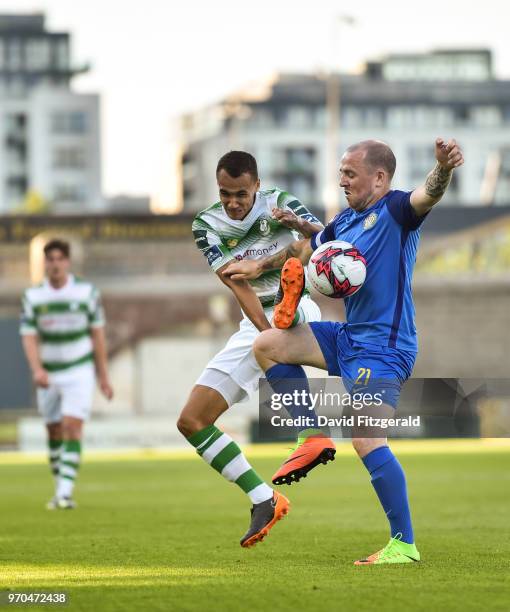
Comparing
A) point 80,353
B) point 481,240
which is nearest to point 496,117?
point 481,240

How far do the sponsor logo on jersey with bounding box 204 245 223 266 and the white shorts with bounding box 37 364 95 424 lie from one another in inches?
A: 226

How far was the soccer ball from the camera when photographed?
8.25m

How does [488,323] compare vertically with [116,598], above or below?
below

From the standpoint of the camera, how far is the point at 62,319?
14.9m

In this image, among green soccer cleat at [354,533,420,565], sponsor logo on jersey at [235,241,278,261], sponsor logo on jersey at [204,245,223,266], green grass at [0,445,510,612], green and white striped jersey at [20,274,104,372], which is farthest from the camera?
green and white striped jersey at [20,274,104,372]

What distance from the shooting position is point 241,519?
12.8 meters

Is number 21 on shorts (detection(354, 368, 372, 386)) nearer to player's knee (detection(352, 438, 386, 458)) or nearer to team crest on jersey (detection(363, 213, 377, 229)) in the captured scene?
Answer: player's knee (detection(352, 438, 386, 458))

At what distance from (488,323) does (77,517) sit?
51.8 metres

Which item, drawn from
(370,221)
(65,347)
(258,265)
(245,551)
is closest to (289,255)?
(258,265)

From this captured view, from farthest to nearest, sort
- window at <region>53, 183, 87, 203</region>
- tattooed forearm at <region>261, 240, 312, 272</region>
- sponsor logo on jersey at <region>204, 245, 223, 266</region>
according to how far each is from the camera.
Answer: window at <region>53, 183, 87, 203</region>
sponsor logo on jersey at <region>204, 245, 223, 266</region>
tattooed forearm at <region>261, 240, 312, 272</region>

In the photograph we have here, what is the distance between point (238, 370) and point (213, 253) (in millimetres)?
677

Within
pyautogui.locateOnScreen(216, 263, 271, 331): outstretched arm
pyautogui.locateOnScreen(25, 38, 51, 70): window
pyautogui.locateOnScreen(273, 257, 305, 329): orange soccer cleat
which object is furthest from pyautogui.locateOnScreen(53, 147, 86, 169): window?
pyautogui.locateOnScreen(273, 257, 305, 329): orange soccer cleat

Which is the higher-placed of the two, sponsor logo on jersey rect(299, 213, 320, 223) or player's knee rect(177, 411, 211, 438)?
sponsor logo on jersey rect(299, 213, 320, 223)

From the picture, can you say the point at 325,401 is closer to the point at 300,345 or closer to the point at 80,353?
the point at 300,345
